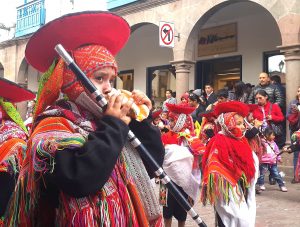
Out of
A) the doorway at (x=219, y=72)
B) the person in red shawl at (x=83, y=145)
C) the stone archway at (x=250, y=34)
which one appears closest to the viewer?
the person in red shawl at (x=83, y=145)

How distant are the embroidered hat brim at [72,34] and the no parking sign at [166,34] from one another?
31.4 ft

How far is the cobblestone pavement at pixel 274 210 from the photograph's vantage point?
5.87 metres

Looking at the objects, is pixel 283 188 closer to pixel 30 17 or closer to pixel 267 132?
pixel 267 132

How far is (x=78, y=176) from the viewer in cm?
166

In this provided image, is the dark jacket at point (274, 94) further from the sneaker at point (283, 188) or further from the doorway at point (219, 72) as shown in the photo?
the doorway at point (219, 72)

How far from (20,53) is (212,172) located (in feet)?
53.0

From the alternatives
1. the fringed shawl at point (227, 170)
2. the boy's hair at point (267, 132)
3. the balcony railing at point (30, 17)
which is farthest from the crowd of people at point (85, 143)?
the balcony railing at point (30, 17)

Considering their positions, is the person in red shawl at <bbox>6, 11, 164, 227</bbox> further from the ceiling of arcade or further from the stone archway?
the stone archway

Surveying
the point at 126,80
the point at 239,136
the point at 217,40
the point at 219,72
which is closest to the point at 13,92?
the point at 239,136

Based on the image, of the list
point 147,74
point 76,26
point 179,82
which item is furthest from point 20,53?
point 76,26

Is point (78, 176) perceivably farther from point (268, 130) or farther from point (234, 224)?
point (268, 130)

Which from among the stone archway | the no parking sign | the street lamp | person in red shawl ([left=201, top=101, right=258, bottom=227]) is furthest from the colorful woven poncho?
the street lamp

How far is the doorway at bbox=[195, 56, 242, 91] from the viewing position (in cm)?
1394

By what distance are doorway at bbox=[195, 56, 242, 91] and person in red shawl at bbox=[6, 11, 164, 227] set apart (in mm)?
12035
